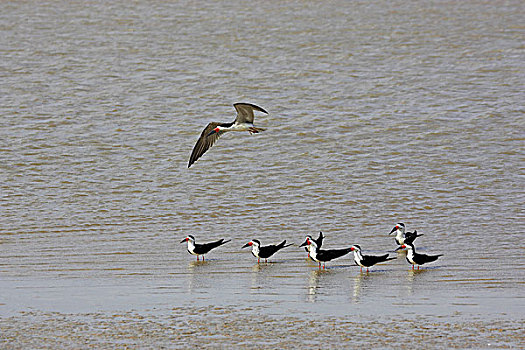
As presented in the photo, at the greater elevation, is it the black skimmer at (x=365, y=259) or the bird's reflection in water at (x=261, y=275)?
the black skimmer at (x=365, y=259)

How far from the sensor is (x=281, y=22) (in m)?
27.2

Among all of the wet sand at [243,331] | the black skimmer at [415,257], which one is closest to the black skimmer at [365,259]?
the black skimmer at [415,257]

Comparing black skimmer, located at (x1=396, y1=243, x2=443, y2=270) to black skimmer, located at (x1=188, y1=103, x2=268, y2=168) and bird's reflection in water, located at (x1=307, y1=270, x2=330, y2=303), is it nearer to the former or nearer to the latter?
bird's reflection in water, located at (x1=307, y1=270, x2=330, y2=303)

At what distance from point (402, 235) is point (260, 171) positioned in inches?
190

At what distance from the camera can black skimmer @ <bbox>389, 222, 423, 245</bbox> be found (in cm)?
1184

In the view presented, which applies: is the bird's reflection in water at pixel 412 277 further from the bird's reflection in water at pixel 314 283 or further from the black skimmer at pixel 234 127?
the black skimmer at pixel 234 127

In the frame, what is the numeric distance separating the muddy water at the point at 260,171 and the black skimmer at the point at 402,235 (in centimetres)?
19

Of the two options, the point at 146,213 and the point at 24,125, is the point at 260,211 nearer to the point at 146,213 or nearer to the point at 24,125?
the point at 146,213

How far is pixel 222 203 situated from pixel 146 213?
132 cm

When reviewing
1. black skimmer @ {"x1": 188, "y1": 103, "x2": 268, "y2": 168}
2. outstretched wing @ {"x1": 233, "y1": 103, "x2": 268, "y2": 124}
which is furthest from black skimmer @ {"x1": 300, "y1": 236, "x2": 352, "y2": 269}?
outstretched wing @ {"x1": 233, "y1": 103, "x2": 268, "y2": 124}

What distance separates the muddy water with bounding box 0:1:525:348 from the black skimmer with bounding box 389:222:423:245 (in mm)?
189

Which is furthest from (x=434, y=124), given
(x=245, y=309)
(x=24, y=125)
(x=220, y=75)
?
(x=245, y=309)

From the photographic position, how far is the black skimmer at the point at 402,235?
11.8 m

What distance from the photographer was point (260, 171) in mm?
16750
